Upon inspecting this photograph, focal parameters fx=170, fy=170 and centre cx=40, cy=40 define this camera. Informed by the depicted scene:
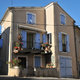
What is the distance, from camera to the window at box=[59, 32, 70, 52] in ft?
69.9

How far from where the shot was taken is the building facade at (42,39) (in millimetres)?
19150

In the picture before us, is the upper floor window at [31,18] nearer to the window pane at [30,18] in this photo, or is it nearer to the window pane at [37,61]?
the window pane at [30,18]

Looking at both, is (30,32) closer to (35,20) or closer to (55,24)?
(35,20)

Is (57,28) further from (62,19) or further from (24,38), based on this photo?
(24,38)

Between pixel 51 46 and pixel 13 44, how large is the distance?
4687 mm

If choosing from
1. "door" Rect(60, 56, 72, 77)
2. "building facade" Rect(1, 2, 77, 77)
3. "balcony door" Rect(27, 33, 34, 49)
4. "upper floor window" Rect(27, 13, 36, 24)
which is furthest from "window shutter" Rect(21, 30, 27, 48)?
"door" Rect(60, 56, 72, 77)

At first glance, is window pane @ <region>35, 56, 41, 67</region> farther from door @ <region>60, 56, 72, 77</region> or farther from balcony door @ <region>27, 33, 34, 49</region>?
door @ <region>60, 56, 72, 77</region>

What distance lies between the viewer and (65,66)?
21.0 metres

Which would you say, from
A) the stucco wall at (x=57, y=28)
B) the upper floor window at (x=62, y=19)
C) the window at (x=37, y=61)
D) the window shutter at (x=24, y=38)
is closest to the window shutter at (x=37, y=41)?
the window at (x=37, y=61)

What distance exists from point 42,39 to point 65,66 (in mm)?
4380

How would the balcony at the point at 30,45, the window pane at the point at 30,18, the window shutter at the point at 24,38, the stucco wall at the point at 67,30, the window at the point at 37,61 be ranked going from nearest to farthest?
the balcony at the point at 30,45, the window shutter at the point at 24,38, the window at the point at 37,61, the window pane at the point at 30,18, the stucco wall at the point at 67,30

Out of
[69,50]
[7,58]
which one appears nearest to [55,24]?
[69,50]

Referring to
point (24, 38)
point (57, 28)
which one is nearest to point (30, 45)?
point (24, 38)

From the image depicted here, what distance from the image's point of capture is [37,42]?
67.8 feet
